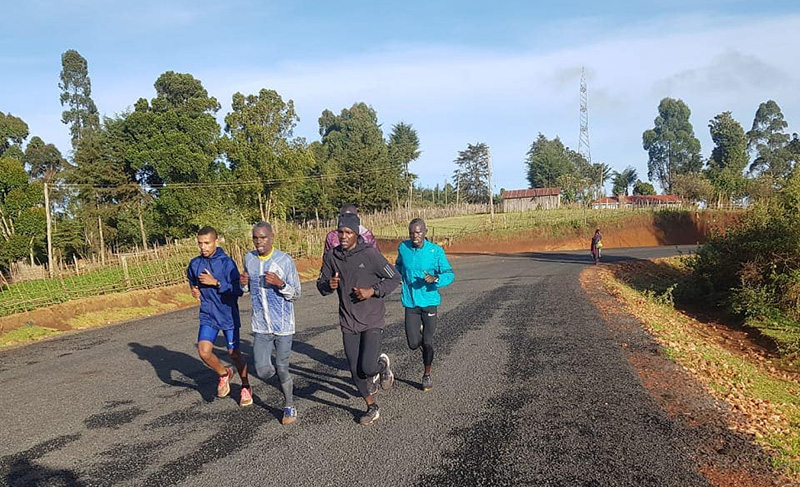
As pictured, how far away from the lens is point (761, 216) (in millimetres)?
16188

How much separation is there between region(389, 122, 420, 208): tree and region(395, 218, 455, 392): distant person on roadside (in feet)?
184

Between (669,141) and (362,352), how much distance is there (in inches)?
4638

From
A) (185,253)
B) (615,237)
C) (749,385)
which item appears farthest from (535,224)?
(749,385)

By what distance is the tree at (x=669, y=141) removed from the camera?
10719 cm

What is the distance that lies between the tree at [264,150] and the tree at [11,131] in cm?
3496

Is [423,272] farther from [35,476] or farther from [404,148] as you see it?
[404,148]

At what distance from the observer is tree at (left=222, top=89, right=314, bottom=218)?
37.1 metres

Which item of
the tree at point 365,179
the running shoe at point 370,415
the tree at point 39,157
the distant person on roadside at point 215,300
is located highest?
the tree at point 39,157

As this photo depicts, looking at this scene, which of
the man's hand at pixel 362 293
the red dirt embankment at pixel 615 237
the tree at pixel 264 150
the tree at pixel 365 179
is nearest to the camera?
the man's hand at pixel 362 293

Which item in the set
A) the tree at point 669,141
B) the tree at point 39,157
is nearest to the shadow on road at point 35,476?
the tree at point 39,157

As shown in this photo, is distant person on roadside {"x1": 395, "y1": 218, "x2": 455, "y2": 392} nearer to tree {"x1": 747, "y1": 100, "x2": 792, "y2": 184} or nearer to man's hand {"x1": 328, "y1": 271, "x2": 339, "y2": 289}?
man's hand {"x1": 328, "y1": 271, "x2": 339, "y2": 289}

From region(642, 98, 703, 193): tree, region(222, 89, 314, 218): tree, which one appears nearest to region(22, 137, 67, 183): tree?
region(222, 89, 314, 218): tree

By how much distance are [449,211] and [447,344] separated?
60233mm

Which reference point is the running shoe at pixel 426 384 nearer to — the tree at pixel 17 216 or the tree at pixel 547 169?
the tree at pixel 17 216
